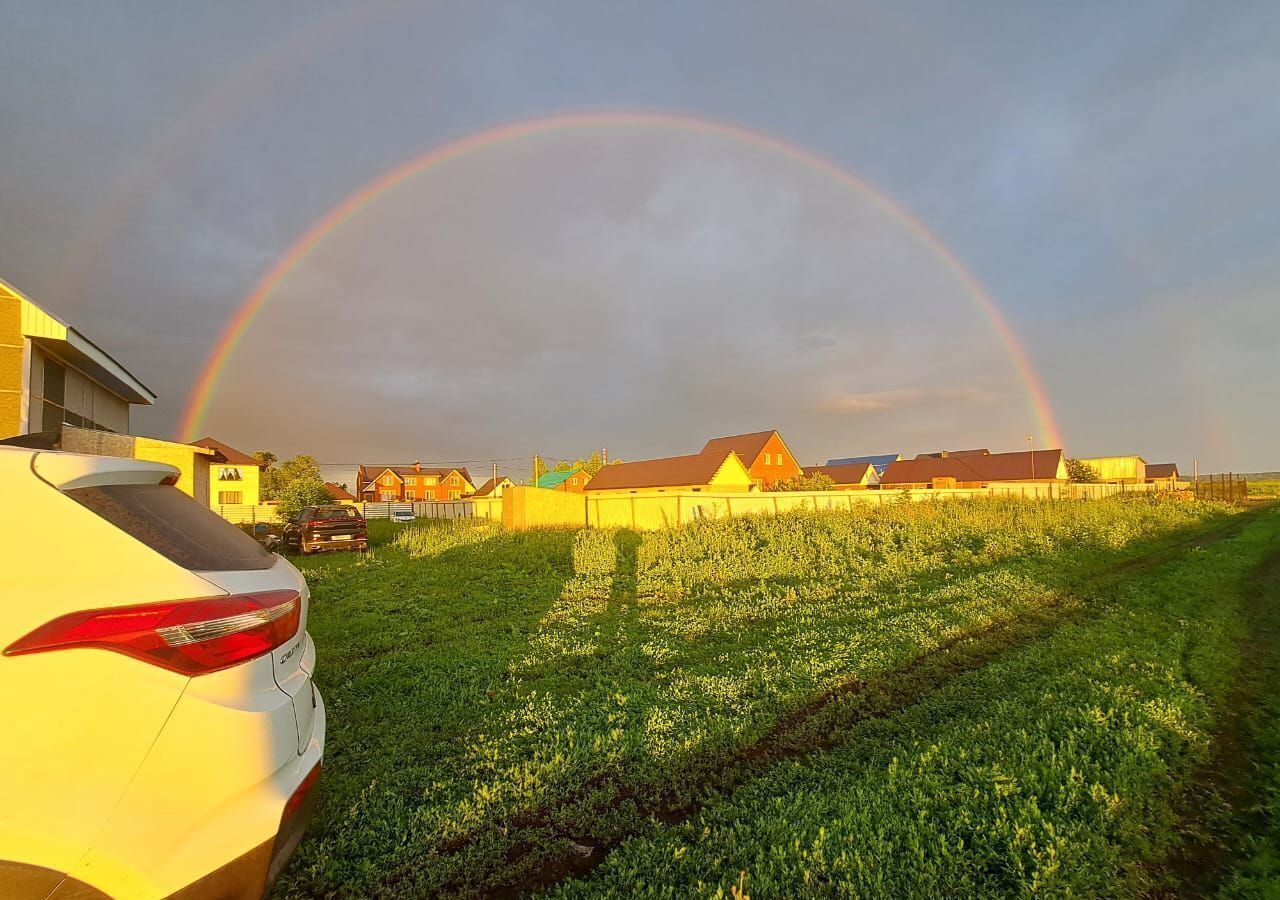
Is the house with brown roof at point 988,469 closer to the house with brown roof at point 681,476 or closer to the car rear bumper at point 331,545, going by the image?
the house with brown roof at point 681,476

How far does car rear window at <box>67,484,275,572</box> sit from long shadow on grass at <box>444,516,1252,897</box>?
191 centimetres

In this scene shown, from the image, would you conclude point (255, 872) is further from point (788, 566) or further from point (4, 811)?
point (788, 566)

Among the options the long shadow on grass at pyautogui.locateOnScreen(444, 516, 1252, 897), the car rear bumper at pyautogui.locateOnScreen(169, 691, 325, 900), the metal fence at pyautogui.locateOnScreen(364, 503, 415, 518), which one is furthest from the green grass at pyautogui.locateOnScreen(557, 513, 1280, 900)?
the metal fence at pyautogui.locateOnScreen(364, 503, 415, 518)

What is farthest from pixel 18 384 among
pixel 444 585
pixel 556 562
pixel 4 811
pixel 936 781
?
pixel 936 781

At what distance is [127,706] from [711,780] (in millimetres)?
3119

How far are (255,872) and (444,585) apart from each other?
9.43 meters

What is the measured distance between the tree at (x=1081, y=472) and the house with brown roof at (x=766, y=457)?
1213 inches

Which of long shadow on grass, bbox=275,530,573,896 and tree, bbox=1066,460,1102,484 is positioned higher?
tree, bbox=1066,460,1102,484

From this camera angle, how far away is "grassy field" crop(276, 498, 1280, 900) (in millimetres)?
2871

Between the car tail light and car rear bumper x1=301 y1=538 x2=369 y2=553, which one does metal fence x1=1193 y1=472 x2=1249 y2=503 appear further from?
the car tail light

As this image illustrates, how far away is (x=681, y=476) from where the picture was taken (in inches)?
1745

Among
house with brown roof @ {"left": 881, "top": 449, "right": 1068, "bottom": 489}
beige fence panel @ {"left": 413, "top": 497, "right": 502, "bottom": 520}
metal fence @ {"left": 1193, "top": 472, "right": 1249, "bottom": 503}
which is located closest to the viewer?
beige fence panel @ {"left": 413, "top": 497, "right": 502, "bottom": 520}

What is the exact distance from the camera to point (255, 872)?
6.22 ft

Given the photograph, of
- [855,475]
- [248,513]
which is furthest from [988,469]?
[248,513]
